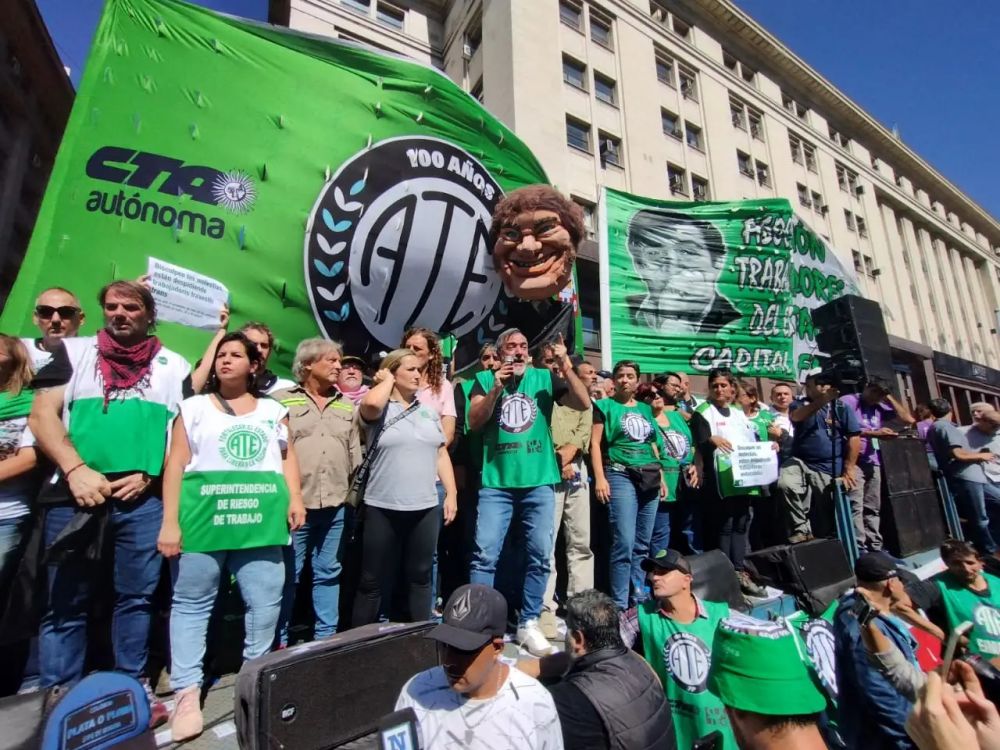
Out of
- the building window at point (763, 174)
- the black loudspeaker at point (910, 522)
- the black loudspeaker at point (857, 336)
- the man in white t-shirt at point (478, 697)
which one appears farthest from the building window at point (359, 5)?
the man in white t-shirt at point (478, 697)

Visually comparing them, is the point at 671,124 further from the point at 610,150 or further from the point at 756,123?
the point at 756,123

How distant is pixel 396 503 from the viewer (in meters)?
2.49

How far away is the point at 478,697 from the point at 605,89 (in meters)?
17.6

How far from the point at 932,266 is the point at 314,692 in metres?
37.8

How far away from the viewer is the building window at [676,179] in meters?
16.5

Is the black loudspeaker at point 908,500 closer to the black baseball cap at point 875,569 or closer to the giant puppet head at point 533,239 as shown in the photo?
the black baseball cap at point 875,569

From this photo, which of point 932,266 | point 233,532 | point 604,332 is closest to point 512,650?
point 233,532

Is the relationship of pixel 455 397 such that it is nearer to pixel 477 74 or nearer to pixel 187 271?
pixel 187 271

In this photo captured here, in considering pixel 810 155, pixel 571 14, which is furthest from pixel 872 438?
pixel 810 155

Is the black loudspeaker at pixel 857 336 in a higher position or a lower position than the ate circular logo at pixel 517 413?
higher

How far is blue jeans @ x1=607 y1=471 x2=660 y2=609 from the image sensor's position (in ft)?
11.3

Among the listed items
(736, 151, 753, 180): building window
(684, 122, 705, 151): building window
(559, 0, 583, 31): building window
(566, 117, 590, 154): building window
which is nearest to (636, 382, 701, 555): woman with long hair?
(566, 117, 590, 154): building window

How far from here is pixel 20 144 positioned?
46.5ft

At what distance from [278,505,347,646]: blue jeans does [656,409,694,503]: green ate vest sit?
99.1 inches
